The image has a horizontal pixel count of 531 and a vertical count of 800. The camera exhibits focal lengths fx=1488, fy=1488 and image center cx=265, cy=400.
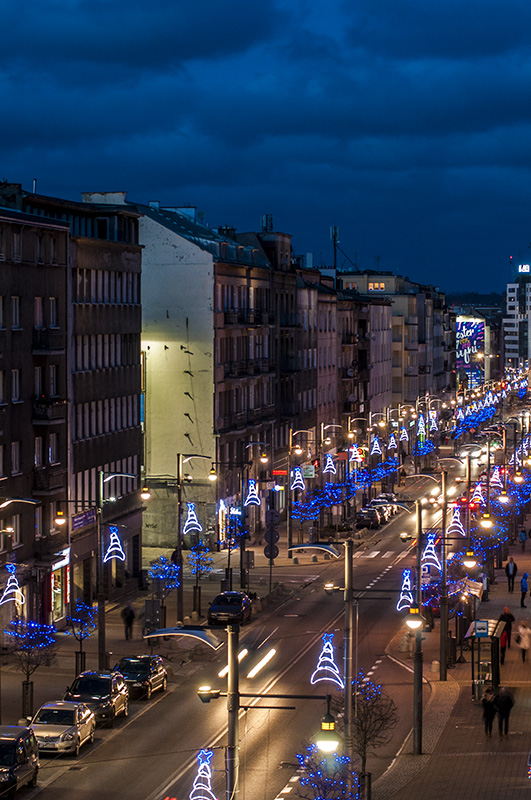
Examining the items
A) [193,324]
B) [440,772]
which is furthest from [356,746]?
[193,324]

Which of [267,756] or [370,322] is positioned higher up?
[370,322]

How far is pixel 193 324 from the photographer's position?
A: 9338 centimetres

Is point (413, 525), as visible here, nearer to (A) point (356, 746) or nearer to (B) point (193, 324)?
(B) point (193, 324)

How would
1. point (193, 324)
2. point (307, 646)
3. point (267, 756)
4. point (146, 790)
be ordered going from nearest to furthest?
1. point (146, 790)
2. point (267, 756)
3. point (307, 646)
4. point (193, 324)

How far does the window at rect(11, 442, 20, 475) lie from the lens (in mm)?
62550

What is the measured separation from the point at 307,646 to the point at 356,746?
772 inches

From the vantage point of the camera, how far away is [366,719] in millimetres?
39688

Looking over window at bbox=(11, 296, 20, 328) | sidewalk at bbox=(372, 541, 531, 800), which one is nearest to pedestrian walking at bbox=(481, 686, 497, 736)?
sidewalk at bbox=(372, 541, 531, 800)

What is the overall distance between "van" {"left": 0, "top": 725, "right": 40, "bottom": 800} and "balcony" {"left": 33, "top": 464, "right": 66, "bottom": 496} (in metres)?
25.4

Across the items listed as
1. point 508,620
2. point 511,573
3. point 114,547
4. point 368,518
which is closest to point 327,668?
point 508,620

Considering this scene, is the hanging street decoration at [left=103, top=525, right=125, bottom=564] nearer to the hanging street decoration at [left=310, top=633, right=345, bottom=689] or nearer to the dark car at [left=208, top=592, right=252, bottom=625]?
the dark car at [left=208, top=592, right=252, bottom=625]

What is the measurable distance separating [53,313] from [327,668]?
23893 mm

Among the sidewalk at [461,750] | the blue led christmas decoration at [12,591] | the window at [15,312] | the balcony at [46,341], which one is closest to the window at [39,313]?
the balcony at [46,341]

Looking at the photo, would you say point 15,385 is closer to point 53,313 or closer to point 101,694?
point 53,313
